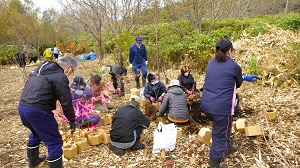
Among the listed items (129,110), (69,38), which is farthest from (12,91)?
(69,38)

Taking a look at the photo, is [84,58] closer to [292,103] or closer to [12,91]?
[12,91]

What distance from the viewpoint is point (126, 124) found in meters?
3.39

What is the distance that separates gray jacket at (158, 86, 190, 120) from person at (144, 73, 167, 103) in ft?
3.26

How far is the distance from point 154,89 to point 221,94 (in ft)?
8.29

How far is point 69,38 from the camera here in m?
22.0

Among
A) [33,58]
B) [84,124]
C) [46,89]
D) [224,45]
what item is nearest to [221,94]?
[224,45]

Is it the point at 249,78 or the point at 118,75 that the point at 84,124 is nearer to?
the point at 118,75

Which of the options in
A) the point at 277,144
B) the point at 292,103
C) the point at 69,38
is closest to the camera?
the point at 277,144

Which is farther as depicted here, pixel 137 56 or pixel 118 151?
pixel 137 56

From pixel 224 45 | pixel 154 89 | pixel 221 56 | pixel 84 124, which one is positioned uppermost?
pixel 224 45

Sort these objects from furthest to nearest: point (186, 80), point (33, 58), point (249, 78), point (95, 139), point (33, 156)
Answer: point (33, 58) → point (186, 80) → point (249, 78) → point (95, 139) → point (33, 156)

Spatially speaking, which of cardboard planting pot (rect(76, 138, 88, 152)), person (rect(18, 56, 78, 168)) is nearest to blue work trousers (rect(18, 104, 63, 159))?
person (rect(18, 56, 78, 168))

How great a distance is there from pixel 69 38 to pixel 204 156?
69.0 ft

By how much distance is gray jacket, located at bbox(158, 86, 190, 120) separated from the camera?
3951 millimetres
